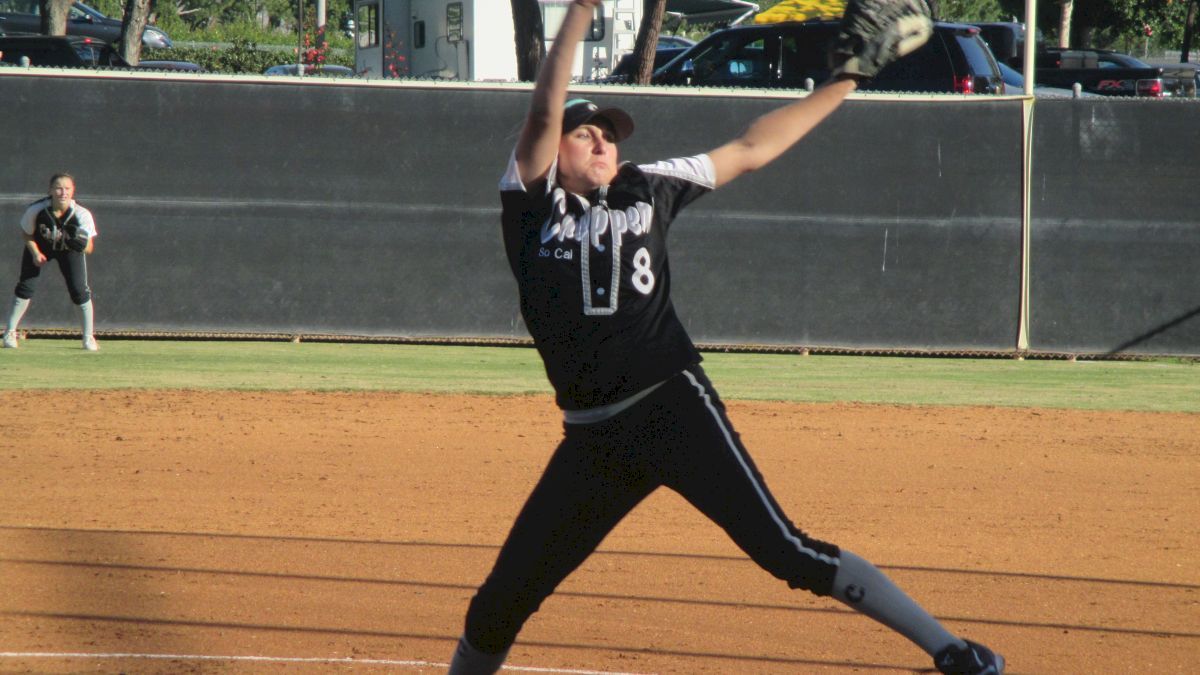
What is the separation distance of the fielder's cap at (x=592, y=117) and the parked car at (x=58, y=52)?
22.2 meters

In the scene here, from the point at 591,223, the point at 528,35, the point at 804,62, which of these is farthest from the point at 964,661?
the point at 528,35

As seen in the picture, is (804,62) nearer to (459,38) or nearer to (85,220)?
(459,38)

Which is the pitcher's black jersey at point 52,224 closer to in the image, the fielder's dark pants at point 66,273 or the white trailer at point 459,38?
the fielder's dark pants at point 66,273

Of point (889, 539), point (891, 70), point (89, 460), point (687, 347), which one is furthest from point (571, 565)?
point (891, 70)

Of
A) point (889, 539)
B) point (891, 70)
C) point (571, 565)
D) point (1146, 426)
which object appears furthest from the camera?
point (891, 70)

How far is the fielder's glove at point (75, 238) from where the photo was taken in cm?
1230

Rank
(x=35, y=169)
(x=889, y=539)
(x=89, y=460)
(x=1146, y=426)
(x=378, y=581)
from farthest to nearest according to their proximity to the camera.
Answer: (x=35, y=169) → (x=1146, y=426) → (x=89, y=460) → (x=889, y=539) → (x=378, y=581)

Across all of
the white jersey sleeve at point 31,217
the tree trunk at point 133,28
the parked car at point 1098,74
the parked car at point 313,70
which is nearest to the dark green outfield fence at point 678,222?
the white jersey sleeve at point 31,217

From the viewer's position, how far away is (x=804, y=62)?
60.7 ft

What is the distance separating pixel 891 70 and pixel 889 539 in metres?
12.2

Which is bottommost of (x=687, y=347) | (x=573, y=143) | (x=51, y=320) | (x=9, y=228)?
(x=51, y=320)

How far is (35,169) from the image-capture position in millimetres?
13328

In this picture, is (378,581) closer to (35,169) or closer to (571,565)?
(571,565)

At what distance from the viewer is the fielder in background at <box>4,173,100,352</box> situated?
40.4 ft
